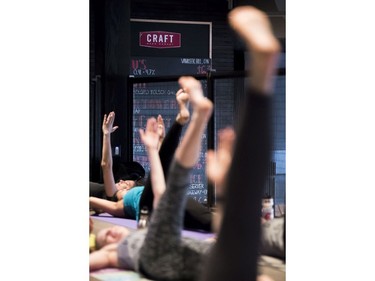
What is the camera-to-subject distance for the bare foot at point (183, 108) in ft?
5.64

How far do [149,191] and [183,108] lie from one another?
0.22m

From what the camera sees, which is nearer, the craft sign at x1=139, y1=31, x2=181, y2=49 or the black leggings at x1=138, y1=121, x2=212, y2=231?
the black leggings at x1=138, y1=121, x2=212, y2=231

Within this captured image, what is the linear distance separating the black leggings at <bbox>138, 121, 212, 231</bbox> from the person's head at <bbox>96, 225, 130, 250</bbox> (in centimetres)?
8

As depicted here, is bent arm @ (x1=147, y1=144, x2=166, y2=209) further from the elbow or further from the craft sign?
the craft sign

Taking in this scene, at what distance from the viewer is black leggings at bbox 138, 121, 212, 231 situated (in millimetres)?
1604

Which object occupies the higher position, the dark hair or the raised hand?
the raised hand

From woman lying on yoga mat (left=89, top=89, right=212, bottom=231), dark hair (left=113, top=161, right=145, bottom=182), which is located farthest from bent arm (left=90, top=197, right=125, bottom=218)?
dark hair (left=113, top=161, right=145, bottom=182)

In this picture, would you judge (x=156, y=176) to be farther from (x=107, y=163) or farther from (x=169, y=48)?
(x=169, y=48)
